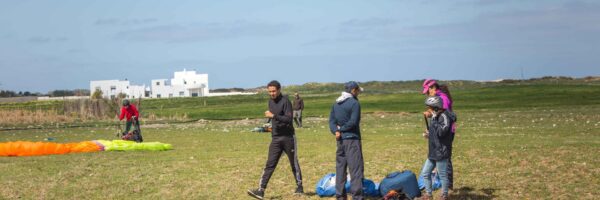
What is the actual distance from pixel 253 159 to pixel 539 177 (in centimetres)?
867

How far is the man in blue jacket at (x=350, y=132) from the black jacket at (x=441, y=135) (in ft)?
4.28

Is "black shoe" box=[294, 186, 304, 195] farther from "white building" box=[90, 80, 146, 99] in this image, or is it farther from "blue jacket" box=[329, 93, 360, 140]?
"white building" box=[90, 80, 146, 99]

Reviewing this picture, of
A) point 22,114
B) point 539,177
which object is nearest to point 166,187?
point 539,177

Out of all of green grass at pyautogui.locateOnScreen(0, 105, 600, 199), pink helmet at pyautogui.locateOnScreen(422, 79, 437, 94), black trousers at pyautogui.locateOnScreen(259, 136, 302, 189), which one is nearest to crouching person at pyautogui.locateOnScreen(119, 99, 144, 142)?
green grass at pyautogui.locateOnScreen(0, 105, 600, 199)

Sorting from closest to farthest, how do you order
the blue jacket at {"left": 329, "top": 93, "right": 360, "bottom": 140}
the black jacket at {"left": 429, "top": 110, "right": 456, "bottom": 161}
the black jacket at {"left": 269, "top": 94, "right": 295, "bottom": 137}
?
the black jacket at {"left": 429, "top": 110, "right": 456, "bottom": 161}
the blue jacket at {"left": 329, "top": 93, "right": 360, "bottom": 140}
the black jacket at {"left": 269, "top": 94, "right": 295, "bottom": 137}

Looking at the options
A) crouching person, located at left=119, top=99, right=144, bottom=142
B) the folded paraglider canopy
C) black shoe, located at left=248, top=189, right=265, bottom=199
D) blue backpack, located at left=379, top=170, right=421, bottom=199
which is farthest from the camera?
crouching person, located at left=119, top=99, right=144, bottom=142

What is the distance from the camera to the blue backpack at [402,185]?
14.7 metres

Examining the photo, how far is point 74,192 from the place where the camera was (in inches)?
683

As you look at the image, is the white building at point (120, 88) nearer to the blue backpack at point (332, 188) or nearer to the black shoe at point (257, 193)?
the black shoe at point (257, 193)

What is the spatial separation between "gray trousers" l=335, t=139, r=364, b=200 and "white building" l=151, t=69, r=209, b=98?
168721 millimetres

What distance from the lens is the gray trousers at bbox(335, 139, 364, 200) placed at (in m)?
14.1

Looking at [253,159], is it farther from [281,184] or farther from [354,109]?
[354,109]

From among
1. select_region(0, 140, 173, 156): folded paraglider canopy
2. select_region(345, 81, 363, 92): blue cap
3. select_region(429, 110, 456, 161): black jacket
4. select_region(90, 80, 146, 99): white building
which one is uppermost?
select_region(90, 80, 146, 99): white building

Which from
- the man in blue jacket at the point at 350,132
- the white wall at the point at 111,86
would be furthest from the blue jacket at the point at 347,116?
the white wall at the point at 111,86
